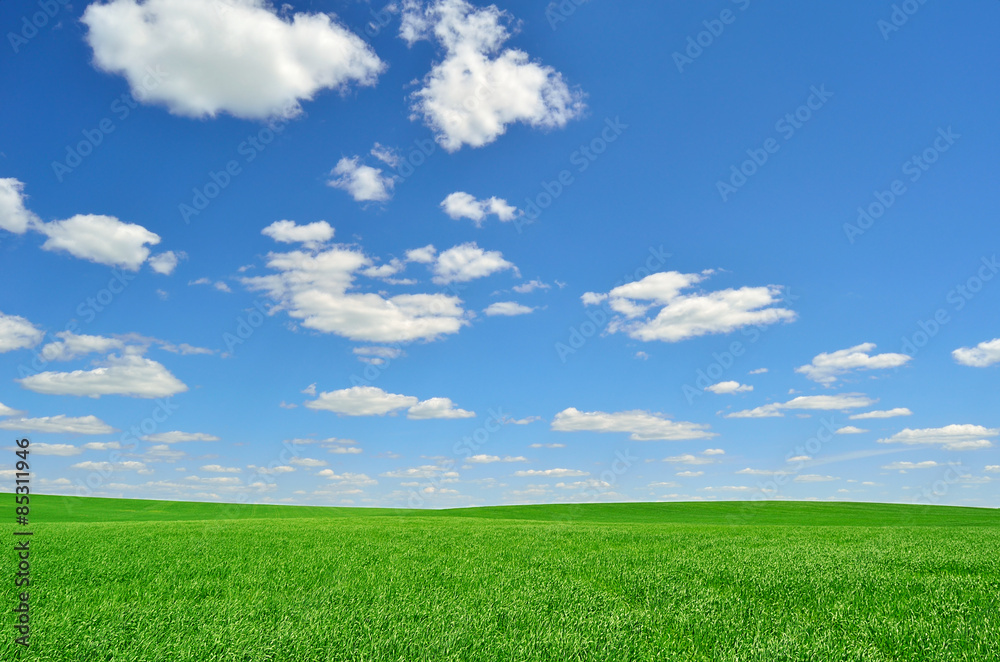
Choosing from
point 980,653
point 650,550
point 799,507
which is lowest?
point 799,507

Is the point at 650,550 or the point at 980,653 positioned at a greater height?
the point at 980,653

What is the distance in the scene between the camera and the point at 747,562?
37.3 feet

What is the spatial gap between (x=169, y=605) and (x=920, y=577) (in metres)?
12.4

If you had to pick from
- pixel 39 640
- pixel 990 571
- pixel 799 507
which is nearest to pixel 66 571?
pixel 39 640

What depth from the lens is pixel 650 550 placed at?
13.7 meters

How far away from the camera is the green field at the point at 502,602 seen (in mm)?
5781

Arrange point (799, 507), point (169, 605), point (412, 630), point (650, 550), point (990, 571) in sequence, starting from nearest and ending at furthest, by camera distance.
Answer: point (412, 630) < point (169, 605) < point (990, 571) < point (650, 550) < point (799, 507)

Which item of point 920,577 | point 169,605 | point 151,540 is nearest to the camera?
point 169,605

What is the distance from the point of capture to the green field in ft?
19.0

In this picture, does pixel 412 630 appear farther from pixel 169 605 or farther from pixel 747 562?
pixel 747 562

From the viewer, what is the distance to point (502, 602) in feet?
24.6

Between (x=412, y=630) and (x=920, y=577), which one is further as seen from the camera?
(x=920, y=577)

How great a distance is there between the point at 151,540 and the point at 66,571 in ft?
18.2

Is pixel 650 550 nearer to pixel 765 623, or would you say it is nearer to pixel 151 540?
pixel 765 623
